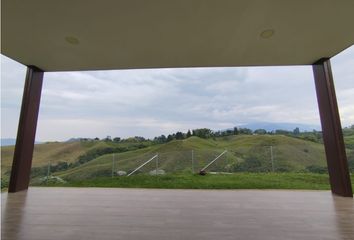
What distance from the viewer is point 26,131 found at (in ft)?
12.6

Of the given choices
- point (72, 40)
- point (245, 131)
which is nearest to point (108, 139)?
point (72, 40)

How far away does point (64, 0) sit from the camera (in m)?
2.19

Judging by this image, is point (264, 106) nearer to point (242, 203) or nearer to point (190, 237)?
point (242, 203)

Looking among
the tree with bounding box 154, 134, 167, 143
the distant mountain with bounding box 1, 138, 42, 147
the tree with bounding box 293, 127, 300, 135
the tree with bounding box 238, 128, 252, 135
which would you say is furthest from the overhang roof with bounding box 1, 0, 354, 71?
the tree with bounding box 154, 134, 167, 143

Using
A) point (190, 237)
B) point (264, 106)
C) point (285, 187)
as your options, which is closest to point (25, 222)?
point (190, 237)

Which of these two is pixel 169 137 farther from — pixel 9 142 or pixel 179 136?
pixel 9 142

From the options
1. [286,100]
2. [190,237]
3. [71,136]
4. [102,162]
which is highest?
[286,100]

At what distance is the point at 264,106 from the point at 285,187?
118 inches

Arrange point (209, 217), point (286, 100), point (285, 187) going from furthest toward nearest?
point (286, 100), point (285, 187), point (209, 217)

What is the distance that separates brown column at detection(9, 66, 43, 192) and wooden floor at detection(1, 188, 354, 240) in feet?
1.65

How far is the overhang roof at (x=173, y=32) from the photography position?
2297 millimetres

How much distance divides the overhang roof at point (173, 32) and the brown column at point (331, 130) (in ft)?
1.05

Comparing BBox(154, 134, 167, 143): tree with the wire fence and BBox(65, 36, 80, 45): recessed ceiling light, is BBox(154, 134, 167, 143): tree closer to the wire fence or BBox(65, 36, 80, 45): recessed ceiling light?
the wire fence

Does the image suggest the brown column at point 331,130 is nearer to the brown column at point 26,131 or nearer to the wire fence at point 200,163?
the wire fence at point 200,163
